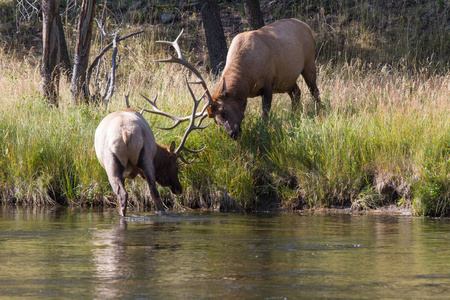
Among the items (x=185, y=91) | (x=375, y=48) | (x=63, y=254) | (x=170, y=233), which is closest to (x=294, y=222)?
(x=170, y=233)

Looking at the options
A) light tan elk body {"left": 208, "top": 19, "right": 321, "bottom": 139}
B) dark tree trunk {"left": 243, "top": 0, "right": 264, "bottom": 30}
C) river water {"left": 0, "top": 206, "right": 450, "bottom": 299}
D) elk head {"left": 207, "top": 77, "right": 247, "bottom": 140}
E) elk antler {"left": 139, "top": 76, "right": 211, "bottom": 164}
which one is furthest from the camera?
dark tree trunk {"left": 243, "top": 0, "right": 264, "bottom": 30}

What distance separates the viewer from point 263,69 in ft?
37.6

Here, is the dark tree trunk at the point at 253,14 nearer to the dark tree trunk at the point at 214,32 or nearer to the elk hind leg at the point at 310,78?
the dark tree trunk at the point at 214,32

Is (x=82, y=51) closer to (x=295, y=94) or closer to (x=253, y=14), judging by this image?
(x=295, y=94)

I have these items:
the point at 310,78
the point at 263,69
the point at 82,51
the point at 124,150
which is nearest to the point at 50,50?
the point at 82,51

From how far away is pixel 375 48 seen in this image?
760 inches

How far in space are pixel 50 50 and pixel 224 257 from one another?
7.87 metres

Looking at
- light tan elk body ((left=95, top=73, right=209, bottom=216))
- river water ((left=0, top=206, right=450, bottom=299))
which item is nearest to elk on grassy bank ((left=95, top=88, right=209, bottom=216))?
light tan elk body ((left=95, top=73, right=209, bottom=216))

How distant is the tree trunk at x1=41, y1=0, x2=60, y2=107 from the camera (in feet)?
41.8

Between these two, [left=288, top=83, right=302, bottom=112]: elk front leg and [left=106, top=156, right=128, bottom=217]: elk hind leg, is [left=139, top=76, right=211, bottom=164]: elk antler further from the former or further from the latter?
[left=288, top=83, right=302, bottom=112]: elk front leg

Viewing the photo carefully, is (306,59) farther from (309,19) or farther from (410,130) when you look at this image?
(309,19)

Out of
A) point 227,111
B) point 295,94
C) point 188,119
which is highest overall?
point 295,94

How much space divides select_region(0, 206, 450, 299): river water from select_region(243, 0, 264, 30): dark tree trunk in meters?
8.27

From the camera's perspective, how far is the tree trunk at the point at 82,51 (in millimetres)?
12453
